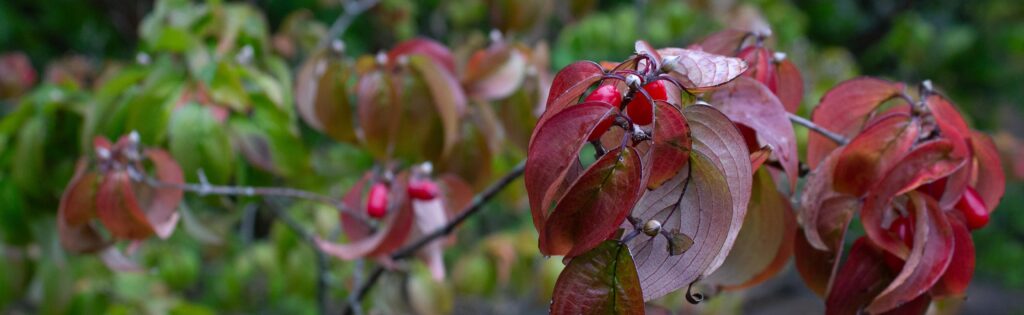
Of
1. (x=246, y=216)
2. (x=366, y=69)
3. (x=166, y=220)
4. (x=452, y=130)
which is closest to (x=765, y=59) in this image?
(x=452, y=130)

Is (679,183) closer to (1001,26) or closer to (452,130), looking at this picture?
(452,130)

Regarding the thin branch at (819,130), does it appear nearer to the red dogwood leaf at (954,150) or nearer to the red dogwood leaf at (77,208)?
the red dogwood leaf at (954,150)

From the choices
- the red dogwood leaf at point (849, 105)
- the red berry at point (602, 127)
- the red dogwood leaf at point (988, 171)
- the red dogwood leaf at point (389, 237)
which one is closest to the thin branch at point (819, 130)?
the red dogwood leaf at point (849, 105)

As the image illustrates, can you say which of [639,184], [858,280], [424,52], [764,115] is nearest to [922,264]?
[858,280]

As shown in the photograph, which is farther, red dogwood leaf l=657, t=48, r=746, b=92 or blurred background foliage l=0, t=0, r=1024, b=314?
blurred background foliage l=0, t=0, r=1024, b=314

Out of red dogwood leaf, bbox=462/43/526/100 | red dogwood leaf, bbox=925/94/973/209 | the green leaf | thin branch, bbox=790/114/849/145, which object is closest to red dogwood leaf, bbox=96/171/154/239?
the green leaf

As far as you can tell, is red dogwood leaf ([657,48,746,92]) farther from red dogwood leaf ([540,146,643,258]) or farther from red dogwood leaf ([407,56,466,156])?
red dogwood leaf ([407,56,466,156])
